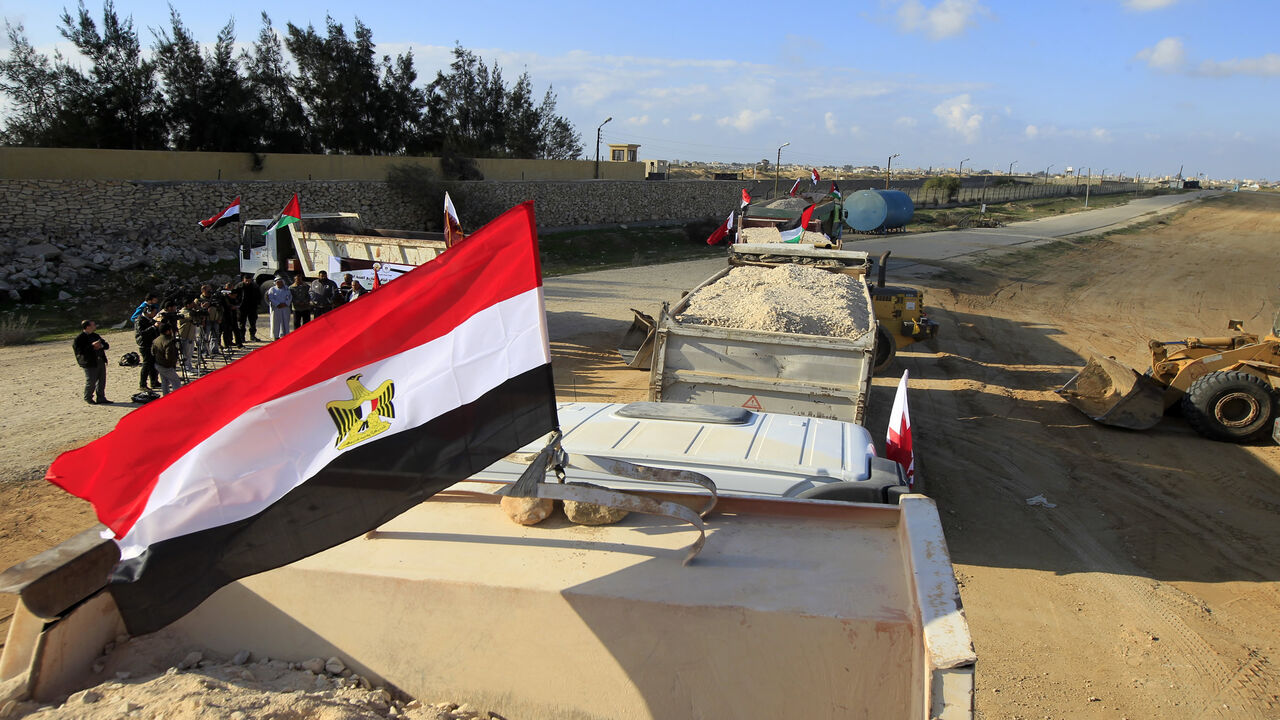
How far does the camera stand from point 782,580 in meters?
3.16

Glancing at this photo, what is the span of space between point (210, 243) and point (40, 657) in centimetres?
2425

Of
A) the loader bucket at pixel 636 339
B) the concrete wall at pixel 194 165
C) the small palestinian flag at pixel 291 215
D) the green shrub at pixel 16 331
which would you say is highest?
the concrete wall at pixel 194 165

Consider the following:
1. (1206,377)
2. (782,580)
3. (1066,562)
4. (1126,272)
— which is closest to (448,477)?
(782,580)

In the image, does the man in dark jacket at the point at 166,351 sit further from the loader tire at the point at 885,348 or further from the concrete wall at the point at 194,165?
the concrete wall at the point at 194,165

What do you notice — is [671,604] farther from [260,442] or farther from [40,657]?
[40,657]

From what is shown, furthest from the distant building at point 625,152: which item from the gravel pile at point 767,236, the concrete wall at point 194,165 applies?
the gravel pile at point 767,236

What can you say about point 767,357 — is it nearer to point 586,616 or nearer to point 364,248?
point 586,616

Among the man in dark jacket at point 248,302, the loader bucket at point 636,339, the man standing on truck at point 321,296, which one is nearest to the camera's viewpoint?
the man standing on truck at point 321,296

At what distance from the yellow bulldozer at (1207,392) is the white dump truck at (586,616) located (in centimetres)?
906

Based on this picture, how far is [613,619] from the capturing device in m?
3.05

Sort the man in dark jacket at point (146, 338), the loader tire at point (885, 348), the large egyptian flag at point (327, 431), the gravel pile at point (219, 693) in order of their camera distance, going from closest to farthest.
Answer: the large egyptian flag at point (327, 431) → the gravel pile at point (219, 693) → the man in dark jacket at point (146, 338) → the loader tire at point (885, 348)

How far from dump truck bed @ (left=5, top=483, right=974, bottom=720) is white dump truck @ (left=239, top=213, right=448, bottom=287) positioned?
10.3m

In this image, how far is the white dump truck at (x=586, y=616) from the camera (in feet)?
9.50

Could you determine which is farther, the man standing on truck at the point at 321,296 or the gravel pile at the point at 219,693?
the man standing on truck at the point at 321,296
